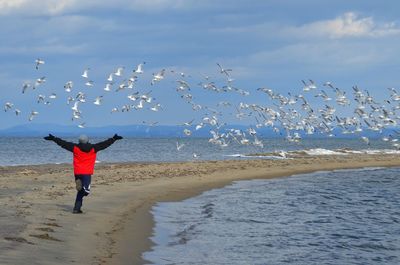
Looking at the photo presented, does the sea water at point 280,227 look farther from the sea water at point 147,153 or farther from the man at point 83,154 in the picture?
the sea water at point 147,153

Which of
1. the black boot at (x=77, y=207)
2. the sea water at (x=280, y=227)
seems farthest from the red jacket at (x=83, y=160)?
the sea water at (x=280, y=227)

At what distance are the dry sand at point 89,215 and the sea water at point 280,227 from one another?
85 centimetres

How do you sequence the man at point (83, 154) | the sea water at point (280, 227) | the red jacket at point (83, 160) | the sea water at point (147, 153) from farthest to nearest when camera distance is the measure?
the sea water at point (147, 153), the red jacket at point (83, 160), the man at point (83, 154), the sea water at point (280, 227)

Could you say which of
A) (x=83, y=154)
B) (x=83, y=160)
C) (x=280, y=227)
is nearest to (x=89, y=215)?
(x=83, y=160)

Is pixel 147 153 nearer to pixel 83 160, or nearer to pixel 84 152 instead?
pixel 83 160

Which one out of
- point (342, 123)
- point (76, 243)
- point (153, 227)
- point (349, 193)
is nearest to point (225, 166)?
point (342, 123)

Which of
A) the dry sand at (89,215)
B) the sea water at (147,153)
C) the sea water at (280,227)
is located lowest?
the sea water at (280,227)

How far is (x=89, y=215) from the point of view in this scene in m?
22.0

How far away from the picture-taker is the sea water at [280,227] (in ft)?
57.9

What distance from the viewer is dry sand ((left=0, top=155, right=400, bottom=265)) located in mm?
15305

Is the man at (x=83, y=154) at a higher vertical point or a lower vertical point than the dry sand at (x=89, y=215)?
higher

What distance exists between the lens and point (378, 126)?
4669 cm

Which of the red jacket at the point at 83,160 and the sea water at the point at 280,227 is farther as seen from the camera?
the red jacket at the point at 83,160

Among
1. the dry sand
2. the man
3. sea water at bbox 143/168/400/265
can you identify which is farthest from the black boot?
sea water at bbox 143/168/400/265
